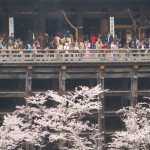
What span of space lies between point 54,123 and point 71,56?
465 cm

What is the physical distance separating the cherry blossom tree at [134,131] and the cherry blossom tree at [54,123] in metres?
1.36

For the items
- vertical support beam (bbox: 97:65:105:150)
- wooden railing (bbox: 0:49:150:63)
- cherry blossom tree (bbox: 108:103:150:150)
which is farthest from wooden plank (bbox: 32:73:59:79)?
cherry blossom tree (bbox: 108:103:150:150)

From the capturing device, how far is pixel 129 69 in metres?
32.6

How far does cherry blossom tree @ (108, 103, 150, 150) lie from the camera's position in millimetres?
29984

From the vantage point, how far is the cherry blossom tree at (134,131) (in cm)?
2998

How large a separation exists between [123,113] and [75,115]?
125 inches

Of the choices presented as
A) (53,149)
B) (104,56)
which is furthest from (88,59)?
(53,149)

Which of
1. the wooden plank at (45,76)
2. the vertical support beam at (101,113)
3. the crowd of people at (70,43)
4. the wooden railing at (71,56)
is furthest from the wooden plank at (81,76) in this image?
the crowd of people at (70,43)

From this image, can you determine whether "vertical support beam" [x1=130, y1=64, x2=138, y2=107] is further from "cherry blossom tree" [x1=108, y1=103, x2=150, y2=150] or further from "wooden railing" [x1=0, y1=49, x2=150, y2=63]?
"wooden railing" [x1=0, y1=49, x2=150, y2=63]

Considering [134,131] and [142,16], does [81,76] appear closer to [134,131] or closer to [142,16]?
[134,131]

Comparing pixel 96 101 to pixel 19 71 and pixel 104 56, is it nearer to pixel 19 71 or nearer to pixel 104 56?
pixel 104 56

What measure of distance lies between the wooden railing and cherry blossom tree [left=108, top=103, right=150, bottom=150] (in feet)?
10.0

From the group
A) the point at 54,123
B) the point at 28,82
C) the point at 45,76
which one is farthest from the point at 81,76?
the point at 54,123

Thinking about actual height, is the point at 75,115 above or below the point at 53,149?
above
